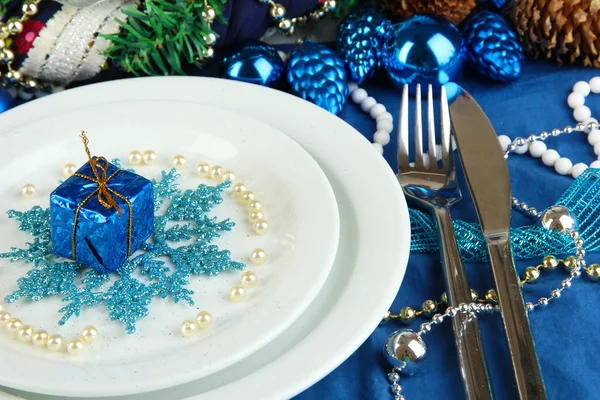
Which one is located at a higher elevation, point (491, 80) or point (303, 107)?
point (491, 80)

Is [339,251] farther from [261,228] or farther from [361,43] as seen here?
[361,43]

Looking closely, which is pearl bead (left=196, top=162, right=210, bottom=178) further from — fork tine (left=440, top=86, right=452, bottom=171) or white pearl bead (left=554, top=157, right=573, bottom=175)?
white pearl bead (left=554, top=157, right=573, bottom=175)

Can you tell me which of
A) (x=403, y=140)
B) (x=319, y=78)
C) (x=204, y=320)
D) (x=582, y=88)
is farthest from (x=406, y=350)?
(x=582, y=88)

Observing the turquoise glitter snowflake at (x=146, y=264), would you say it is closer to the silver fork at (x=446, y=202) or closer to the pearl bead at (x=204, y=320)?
the pearl bead at (x=204, y=320)

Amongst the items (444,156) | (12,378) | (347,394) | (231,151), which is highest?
(444,156)

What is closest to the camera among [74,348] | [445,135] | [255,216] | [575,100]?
[74,348]

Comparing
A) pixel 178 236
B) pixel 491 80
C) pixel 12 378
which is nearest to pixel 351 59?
pixel 491 80

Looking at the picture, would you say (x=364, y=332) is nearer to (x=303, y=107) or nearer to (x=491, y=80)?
(x=303, y=107)

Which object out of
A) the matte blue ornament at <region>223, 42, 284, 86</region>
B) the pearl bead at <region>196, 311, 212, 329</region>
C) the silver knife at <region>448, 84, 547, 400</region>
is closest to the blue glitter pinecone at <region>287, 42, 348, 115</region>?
the matte blue ornament at <region>223, 42, 284, 86</region>
